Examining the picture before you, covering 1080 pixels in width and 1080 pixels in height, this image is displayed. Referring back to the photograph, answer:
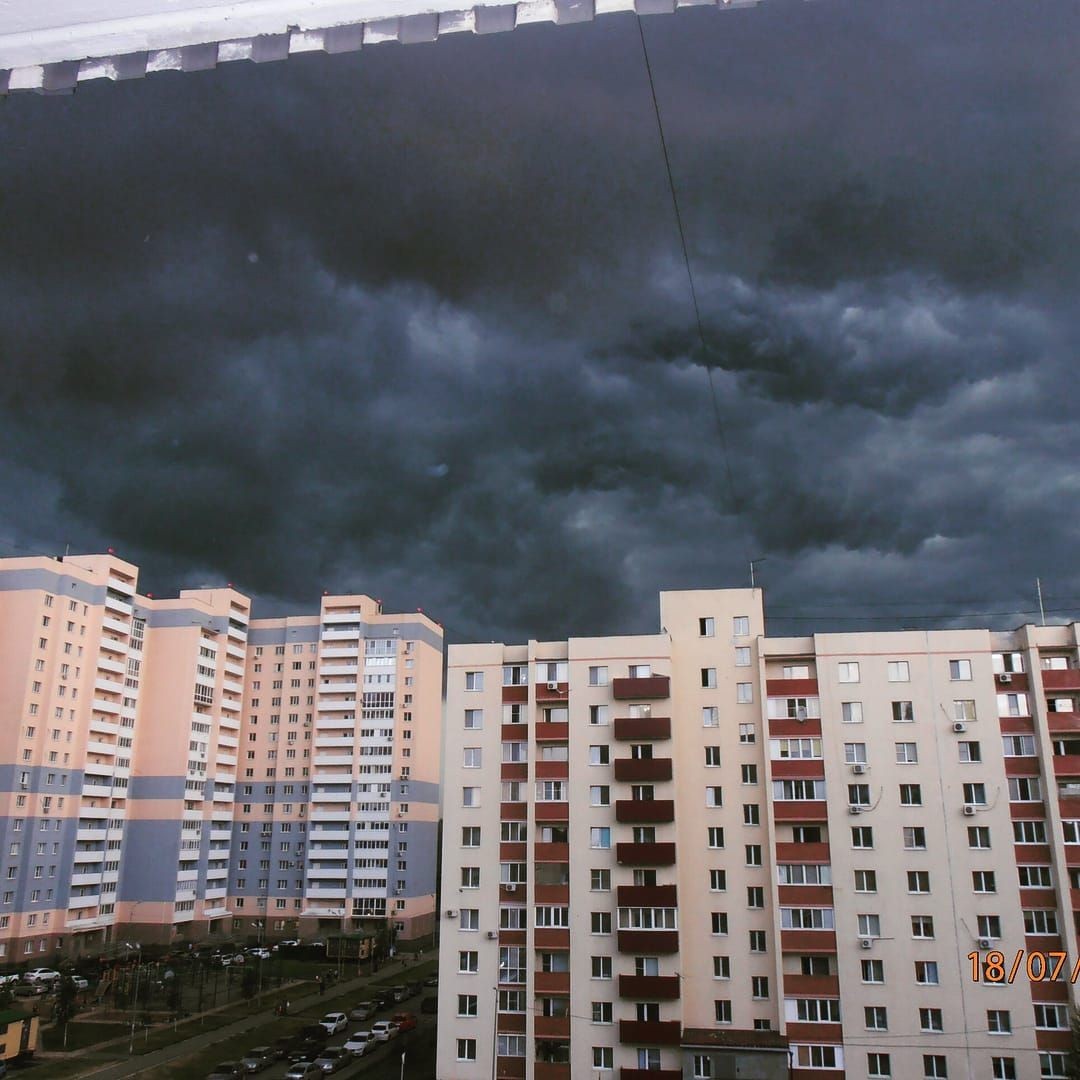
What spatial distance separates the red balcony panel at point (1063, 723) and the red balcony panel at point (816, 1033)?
14.7 meters

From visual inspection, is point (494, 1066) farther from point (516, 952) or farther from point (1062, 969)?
point (1062, 969)

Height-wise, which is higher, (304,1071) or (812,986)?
(812,986)

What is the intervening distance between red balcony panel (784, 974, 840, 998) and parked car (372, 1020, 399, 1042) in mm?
25848

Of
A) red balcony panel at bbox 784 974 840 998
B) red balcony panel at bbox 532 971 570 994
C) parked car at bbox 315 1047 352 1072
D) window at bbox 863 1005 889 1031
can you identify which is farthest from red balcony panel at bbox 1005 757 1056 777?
parked car at bbox 315 1047 352 1072

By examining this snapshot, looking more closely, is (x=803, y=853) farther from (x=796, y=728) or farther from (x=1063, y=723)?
(x=1063, y=723)

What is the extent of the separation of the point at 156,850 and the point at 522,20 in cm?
8212

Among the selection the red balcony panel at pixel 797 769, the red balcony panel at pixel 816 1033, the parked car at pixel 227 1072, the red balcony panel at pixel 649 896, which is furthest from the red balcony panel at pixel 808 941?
the parked car at pixel 227 1072

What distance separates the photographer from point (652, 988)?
34938mm

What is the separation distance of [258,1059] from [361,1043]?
18.9ft

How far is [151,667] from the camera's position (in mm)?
78750

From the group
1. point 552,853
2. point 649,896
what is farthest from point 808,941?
point 552,853

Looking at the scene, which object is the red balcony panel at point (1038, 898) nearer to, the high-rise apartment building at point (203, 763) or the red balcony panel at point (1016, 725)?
the red balcony panel at point (1016, 725)

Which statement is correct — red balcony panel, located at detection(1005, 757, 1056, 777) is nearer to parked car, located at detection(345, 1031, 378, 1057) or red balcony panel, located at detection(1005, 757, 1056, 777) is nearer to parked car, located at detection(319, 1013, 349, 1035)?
parked car, located at detection(345, 1031, 378, 1057)

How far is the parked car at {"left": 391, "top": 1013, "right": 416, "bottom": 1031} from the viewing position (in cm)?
5231
